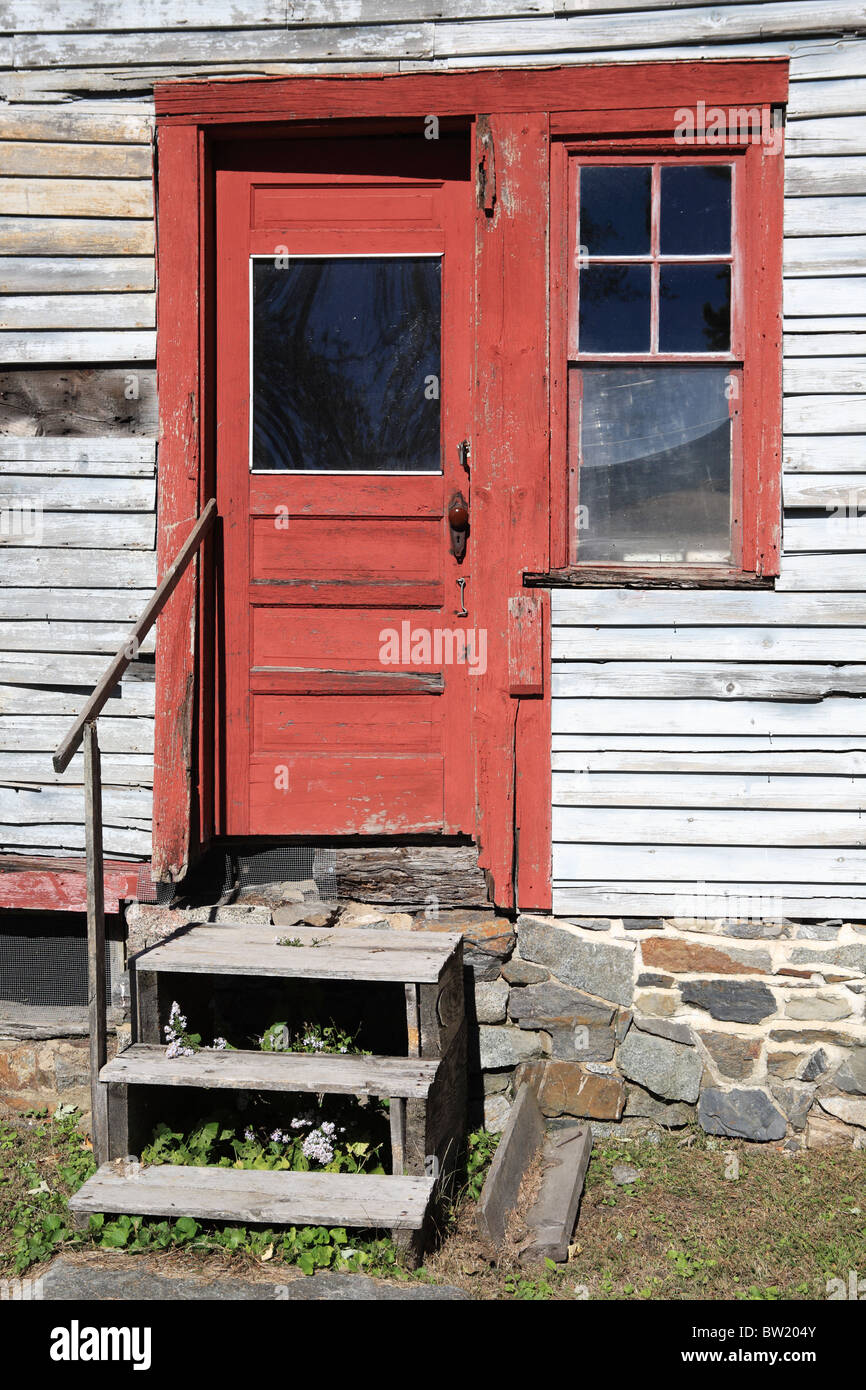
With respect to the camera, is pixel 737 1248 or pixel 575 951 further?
pixel 575 951

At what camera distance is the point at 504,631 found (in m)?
4.12

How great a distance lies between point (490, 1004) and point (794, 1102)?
1.12 meters

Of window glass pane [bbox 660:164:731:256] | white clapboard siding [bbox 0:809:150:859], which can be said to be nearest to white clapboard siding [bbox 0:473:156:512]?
white clapboard siding [bbox 0:809:150:859]

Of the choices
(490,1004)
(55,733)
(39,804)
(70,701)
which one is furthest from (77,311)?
(490,1004)

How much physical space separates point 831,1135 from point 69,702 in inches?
Answer: 125

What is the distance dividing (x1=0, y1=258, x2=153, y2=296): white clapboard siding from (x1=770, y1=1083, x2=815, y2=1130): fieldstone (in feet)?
12.1

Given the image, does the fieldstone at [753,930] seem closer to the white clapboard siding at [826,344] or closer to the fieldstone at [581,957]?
the fieldstone at [581,957]

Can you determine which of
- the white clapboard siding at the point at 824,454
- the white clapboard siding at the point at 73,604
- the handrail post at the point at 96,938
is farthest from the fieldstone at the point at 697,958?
the white clapboard siding at the point at 73,604

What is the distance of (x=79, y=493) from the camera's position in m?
4.24

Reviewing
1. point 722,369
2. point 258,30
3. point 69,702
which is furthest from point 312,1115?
point 258,30

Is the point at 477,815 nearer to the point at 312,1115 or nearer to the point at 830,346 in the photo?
the point at 312,1115

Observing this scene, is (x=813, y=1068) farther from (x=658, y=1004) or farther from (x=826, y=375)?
(x=826, y=375)

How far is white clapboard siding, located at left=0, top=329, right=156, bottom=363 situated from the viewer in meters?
4.18

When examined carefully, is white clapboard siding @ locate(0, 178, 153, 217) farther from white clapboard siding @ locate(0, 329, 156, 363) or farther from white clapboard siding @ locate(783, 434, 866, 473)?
white clapboard siding @ locate(783, 434, 866, 473)
